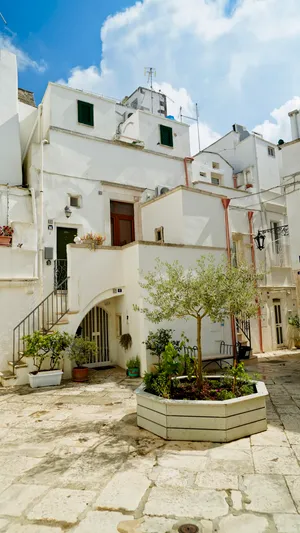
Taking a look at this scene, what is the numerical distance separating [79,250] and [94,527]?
8.68m

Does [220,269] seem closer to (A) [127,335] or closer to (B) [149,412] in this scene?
(B) [149,412]

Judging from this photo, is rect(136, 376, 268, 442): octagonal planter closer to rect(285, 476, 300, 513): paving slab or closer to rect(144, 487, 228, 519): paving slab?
rect(285, 476, 300, 513): paving slab

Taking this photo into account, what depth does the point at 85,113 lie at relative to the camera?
1387cm

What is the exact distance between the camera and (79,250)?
11336mm

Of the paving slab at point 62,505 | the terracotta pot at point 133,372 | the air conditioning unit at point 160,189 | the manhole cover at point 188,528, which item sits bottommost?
the manhole cover at point 188,528

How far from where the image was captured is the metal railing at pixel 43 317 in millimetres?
11062

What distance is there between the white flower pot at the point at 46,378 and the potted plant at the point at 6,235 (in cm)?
426

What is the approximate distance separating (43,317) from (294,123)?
11.9 metres

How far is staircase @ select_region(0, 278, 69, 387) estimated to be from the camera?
1014 cm

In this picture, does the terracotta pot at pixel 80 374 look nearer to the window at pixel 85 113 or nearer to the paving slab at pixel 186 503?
the paving slab at pixel 186 503

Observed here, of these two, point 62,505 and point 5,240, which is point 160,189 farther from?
point 62,505

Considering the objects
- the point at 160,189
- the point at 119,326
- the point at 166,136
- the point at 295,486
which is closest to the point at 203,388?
the point at 295,486

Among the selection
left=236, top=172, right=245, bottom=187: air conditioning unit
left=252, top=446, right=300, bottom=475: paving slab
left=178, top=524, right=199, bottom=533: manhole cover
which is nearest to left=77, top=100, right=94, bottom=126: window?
left=236, top=172, right=245, bottom=187: air conditioning unit

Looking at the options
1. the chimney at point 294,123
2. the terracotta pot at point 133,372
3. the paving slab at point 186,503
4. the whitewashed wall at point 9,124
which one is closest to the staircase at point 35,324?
the terracotta pot at point 133,372
